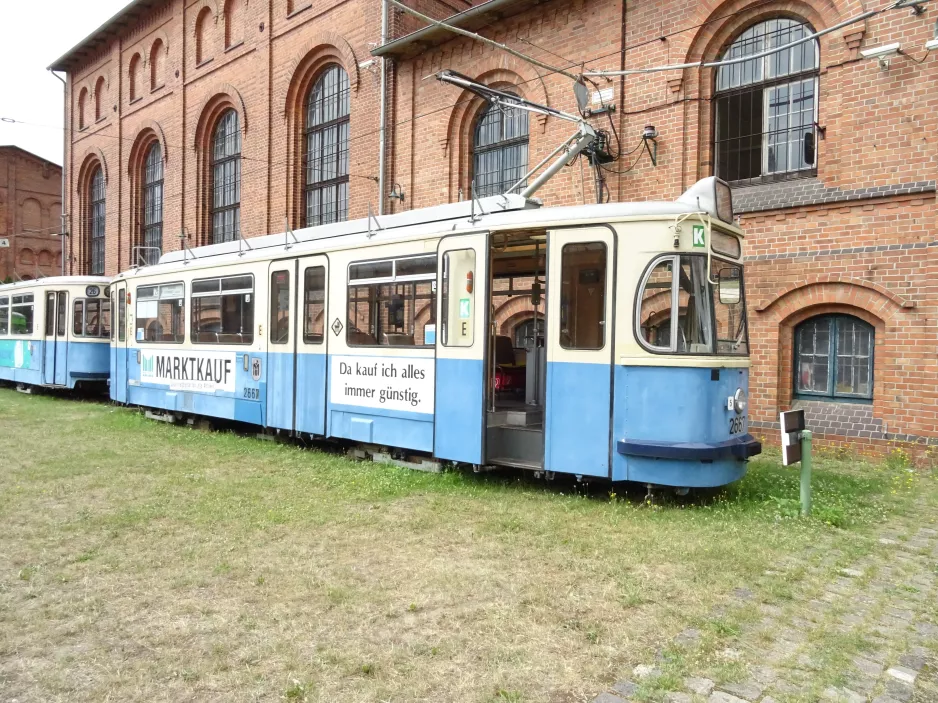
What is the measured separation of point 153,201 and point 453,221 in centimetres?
2281

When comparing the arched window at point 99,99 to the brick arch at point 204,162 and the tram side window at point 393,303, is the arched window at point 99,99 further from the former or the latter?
the tram side window at point 393,303

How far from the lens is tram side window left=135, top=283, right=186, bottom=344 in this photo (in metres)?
12.9

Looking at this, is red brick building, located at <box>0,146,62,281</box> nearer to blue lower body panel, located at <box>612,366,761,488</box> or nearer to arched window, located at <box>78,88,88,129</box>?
arched window, located at <box>78,88,88,129</box>

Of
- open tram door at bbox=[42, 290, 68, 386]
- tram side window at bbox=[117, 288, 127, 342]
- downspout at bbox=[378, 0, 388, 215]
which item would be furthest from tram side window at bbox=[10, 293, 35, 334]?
downspout at bbox=[378, 0, 388, 215]

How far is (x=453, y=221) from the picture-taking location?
8.39 m

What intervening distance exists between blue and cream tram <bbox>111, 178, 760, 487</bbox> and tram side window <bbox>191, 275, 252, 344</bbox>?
4 cm

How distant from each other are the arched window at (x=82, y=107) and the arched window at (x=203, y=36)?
10.2 meters

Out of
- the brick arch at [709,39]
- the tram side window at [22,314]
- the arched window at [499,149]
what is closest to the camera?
the brick arch at [709,39]

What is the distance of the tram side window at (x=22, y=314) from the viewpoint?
19.9 meters

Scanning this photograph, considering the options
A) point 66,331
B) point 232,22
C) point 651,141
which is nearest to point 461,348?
point 651,141

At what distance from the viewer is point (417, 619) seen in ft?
14.4

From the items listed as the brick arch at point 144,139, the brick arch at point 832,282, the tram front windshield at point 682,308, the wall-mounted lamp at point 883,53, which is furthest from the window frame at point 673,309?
the brick arch at point 144,139

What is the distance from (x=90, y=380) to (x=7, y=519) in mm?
12695

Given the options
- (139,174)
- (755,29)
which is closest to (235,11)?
(139,174)
